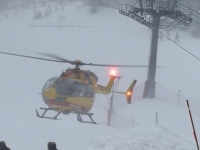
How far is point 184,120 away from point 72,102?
8.07 m

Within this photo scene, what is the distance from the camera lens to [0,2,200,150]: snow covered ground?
14.3 m

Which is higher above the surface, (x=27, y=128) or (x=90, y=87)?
(x=90, y=87)

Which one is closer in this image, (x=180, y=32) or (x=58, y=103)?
(x=58, y=103)

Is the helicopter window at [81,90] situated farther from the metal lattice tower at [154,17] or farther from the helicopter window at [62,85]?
the metal lattice tower at [154,17]

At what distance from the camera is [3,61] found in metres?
49.1

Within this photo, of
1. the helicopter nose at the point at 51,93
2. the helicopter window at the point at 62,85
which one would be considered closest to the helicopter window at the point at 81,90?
the helicopter window at the point at 62,85

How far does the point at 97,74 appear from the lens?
4169cm

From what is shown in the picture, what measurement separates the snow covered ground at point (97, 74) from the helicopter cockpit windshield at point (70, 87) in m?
1.92

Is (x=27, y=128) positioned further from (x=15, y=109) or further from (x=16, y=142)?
(x=15, y=109)

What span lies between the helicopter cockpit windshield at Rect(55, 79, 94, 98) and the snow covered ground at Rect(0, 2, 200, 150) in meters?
1.92

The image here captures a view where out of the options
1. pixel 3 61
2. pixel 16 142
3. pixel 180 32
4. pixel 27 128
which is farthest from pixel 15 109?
pixel 180 32

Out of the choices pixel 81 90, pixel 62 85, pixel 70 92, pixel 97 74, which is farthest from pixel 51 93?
pixel 97 74

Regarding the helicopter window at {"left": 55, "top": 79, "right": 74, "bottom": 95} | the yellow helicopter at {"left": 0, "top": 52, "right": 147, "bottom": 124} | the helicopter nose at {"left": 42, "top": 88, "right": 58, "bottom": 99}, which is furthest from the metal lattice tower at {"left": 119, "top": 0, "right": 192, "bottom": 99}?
the helicopter nose at {"left": 42, "top": 88, "right": 58, "bottom": 99}

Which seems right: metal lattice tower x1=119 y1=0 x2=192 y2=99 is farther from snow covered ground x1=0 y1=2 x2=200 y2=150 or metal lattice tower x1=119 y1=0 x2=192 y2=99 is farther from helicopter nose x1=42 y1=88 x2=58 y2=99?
helicopter nose x1=42 y1=88 x2=58 y2=99
